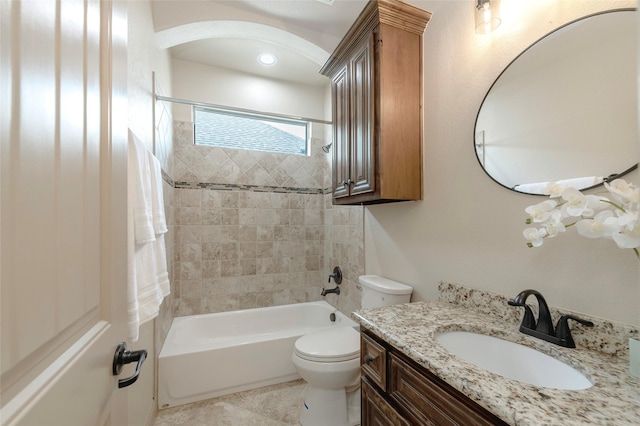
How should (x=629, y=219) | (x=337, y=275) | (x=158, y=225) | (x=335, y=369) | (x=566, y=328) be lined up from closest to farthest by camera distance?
1. (x=629, y=219)
2. (x=566, y=328)
3. (x=158, y=225)
4. (x=335, y=369)
5. (x=337, y=275)

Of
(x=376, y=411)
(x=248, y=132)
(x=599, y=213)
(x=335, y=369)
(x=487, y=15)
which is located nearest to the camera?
(x=599, y=213)

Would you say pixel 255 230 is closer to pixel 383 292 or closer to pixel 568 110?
pixel 383 292

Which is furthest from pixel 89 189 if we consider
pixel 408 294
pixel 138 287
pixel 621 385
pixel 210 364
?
pixel 210 364

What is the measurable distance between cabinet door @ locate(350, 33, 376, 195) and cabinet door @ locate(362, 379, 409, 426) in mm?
931

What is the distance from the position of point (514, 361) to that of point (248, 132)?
110 inches

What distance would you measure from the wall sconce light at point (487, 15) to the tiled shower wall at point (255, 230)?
139 cm

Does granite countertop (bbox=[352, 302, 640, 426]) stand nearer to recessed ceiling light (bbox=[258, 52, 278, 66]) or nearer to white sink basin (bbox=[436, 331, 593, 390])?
white sink basin (bbox=[436, 331, 593, 390])

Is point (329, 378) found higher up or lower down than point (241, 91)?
lower down

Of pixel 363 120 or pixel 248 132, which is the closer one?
pixel 363 120

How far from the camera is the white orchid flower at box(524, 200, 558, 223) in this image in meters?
0.80

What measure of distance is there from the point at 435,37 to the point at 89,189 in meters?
1.68

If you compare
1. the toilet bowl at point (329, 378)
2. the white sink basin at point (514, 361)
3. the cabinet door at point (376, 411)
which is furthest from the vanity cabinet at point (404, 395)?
the toilet bowl at point (329, 378)

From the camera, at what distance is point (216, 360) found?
6.36 ft

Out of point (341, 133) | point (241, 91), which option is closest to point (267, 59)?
point (241, 91)
